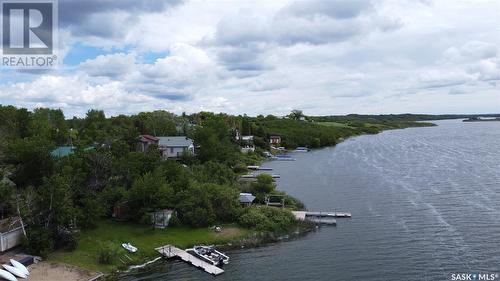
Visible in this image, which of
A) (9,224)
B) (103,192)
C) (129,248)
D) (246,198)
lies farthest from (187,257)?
(9,224)

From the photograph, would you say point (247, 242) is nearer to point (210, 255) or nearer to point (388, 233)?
point (210, 255)

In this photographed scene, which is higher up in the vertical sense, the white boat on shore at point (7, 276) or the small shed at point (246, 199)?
the small shed at point (246, 199)

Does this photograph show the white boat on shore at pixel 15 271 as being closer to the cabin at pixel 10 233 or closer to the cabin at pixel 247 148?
the cabin at pixel 10 233

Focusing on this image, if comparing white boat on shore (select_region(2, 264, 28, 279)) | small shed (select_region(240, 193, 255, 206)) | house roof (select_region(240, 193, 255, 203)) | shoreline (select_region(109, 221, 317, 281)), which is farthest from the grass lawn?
house roof (select_region(240, 193, 255, 203))

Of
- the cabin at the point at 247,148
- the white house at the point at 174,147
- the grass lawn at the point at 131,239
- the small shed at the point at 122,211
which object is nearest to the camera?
the grass lawn at the point at 131,239

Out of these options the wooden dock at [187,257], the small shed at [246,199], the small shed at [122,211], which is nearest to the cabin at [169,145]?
the small shed at [246,199]
